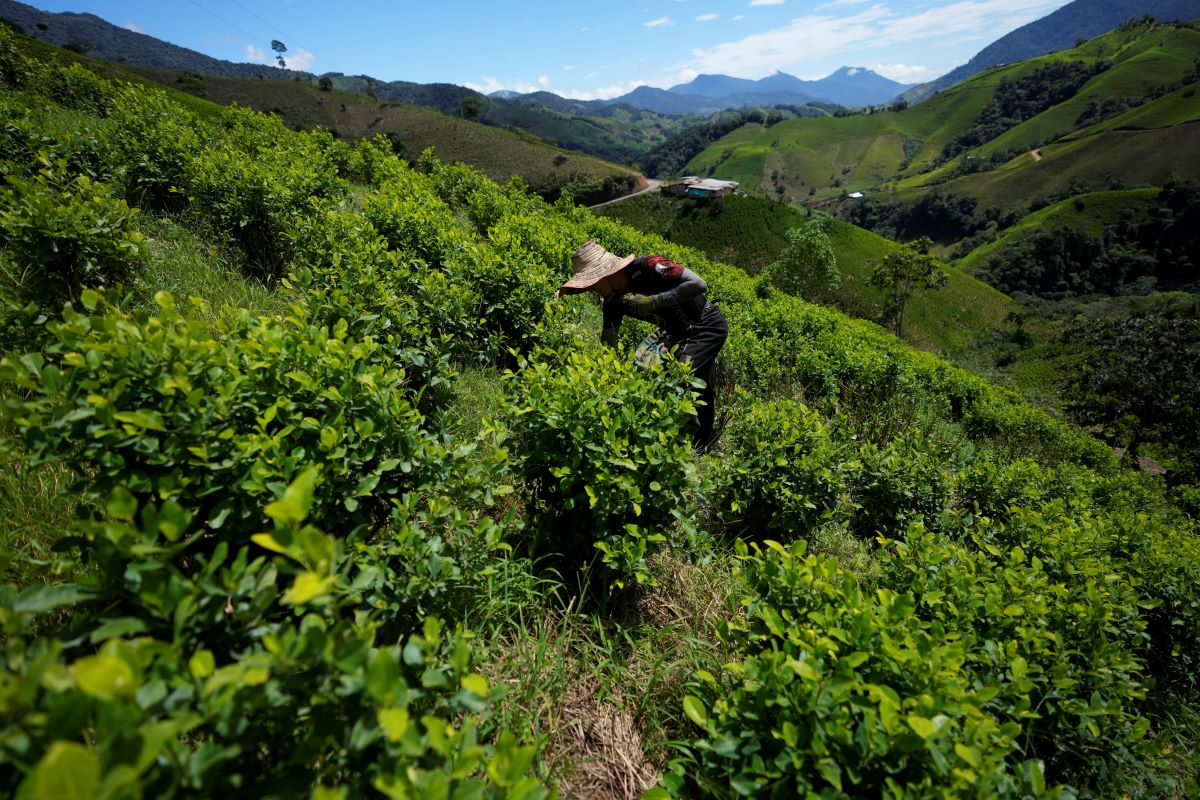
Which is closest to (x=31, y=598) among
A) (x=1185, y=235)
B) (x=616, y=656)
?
(x=616, y=656)

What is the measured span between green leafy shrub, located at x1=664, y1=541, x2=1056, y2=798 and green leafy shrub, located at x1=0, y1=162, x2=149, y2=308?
456 centimetres

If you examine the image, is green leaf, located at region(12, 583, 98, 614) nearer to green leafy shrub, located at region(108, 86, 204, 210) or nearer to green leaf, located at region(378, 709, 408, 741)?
green leaf, located at region(378, 709, 408, 741)

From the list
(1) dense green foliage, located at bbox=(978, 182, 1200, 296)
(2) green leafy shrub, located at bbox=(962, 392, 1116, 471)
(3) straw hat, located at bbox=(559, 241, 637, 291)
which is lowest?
(1) dense green foliage, located at bbox=(978, 182, 1200, 296)

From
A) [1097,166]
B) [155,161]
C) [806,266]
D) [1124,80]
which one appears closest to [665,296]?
[155,161]

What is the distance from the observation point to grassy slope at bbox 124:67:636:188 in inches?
2943

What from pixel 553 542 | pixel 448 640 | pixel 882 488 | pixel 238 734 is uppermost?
pixel 238 734

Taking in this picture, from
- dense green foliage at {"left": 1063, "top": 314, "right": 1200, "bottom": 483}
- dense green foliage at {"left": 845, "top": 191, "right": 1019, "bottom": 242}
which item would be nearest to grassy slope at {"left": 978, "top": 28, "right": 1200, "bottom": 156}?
dense green foliage at {"left": 845, "top": 191, "right": 1019, "bottom": 242}

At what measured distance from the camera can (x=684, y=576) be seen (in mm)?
3436

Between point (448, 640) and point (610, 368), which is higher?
point (610, 368)

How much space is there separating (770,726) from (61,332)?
2.94m

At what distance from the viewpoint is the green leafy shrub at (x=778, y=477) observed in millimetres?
4043

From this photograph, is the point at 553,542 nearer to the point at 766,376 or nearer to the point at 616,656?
the point at 616,656

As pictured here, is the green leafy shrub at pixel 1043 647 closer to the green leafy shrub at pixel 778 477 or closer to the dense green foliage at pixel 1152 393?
the green leafy shrub at pixel 778 477

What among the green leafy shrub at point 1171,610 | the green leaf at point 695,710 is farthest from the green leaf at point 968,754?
the green leafy shrub at point 1171,610
